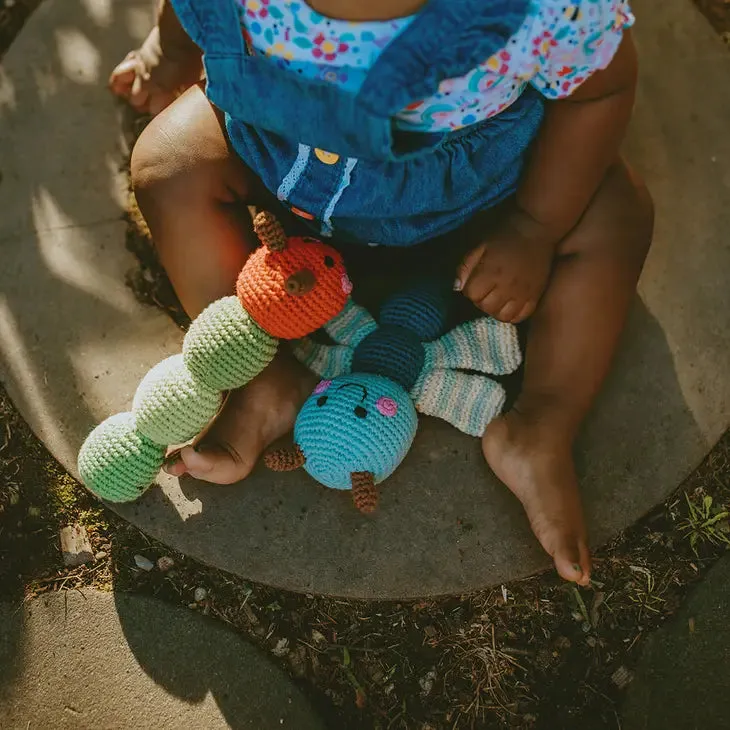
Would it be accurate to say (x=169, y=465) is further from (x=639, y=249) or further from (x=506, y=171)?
(x=639, y=249)

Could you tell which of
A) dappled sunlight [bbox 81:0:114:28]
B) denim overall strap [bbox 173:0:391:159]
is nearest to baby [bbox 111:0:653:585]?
denim overall strap [bbox 173:0:391:159]

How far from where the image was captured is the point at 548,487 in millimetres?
1345

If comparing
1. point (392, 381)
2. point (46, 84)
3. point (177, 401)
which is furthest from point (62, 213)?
point (392, 381)

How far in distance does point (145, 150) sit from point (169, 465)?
22.7 inches

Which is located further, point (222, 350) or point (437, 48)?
point (222, 350)

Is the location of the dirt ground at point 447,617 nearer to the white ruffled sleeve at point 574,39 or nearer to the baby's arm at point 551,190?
the baby's arm at point 551,190

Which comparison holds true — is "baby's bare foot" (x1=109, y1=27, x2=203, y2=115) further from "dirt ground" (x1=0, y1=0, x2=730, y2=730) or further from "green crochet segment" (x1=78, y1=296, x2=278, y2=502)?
"dirt ground" (x1=0, y1=0, x2=730, y2=730)

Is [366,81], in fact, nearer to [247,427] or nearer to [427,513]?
[247,427]

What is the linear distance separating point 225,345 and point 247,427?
0.19 metres

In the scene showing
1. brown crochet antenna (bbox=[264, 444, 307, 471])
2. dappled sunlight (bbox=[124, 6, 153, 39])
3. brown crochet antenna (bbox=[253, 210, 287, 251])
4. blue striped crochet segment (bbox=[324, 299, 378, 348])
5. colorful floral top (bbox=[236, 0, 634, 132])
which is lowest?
brown crochet antenna (bbox=[264, 444, 307, 471])

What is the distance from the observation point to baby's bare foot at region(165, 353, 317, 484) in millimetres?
1342

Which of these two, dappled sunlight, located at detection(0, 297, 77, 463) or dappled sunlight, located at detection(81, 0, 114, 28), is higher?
dappled sunlight, located at detection(81, 0, 114, 28)

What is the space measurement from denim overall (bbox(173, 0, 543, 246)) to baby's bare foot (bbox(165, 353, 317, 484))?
11.8 inches

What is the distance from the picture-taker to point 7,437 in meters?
1.56
